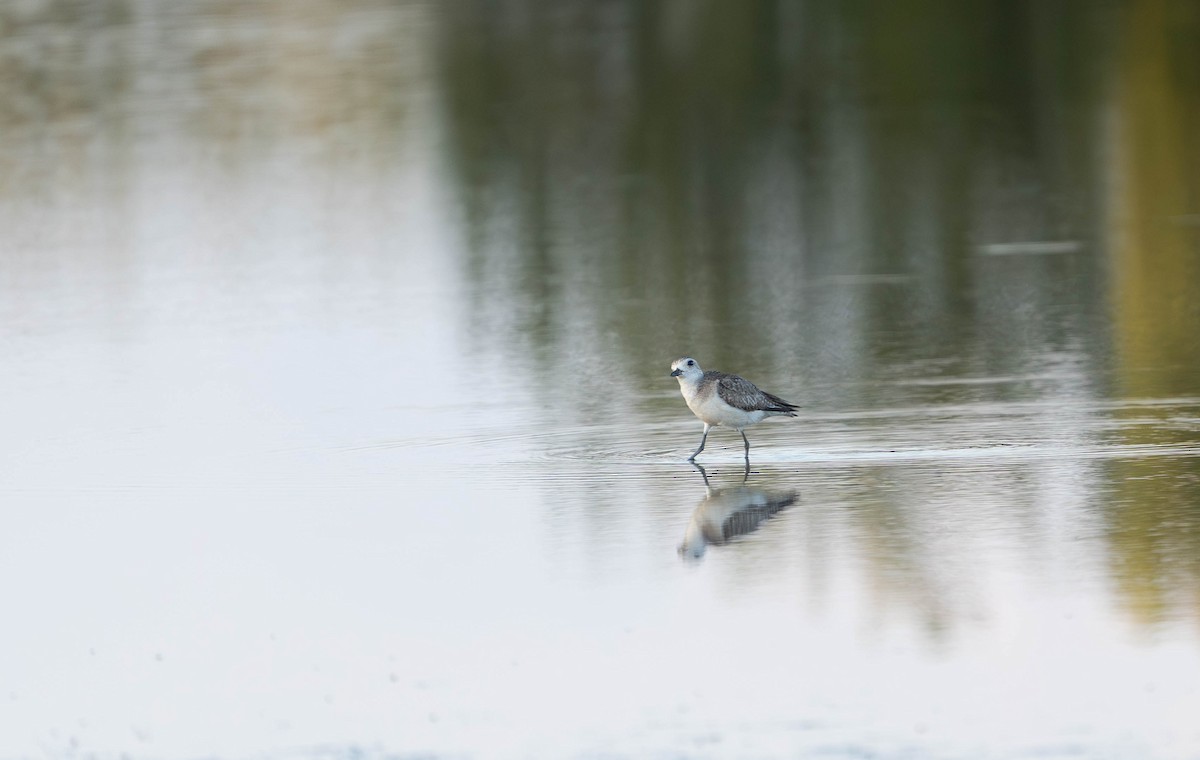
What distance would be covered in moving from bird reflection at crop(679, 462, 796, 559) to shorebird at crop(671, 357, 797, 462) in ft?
2.36

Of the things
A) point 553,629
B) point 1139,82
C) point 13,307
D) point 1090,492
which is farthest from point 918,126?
point 553,629

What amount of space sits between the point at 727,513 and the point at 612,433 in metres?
3.04

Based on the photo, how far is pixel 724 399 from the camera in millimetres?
15156

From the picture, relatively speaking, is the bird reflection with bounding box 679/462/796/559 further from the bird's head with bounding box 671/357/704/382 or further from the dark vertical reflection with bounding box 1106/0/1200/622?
the dark vertical reflection with bounding box 1106/0/1200/622

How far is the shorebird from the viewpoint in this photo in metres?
15.2

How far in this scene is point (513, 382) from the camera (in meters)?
19.0

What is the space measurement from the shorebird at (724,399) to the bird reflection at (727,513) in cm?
72

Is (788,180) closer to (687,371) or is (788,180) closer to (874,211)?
(874,211)

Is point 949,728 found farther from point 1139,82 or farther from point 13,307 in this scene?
point 1139,82

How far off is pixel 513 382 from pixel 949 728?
10122 mm

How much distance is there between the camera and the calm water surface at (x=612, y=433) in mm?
10016

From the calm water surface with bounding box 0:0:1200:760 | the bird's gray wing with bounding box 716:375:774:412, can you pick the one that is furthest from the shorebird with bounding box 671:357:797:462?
the calm water surface with bounding box 0:0:1200:760

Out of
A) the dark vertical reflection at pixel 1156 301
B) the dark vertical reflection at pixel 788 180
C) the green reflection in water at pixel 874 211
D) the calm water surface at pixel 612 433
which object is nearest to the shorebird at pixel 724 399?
the calm water surface at pixel 612 433

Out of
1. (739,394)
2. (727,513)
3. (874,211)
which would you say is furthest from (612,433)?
(874,211)
